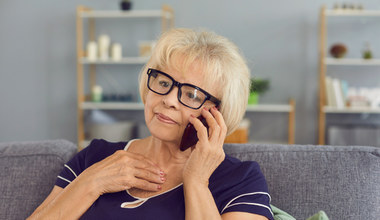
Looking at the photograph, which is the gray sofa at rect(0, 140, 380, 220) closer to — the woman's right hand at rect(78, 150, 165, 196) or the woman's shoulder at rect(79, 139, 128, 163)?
the woman's shoulder at rect(79, 139, 128, 163)

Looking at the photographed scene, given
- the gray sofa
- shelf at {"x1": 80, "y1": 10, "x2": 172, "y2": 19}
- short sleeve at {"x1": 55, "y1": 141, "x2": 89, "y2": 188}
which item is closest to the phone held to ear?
the gray sofa

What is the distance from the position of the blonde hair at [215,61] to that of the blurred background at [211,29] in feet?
9.06

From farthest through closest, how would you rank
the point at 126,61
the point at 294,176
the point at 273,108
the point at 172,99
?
the point at 126,61
the point at 273,108
the point at 294,176
the point at 172,99

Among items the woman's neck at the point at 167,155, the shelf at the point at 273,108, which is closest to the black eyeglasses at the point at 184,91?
the woman's neck at the point at 167,155

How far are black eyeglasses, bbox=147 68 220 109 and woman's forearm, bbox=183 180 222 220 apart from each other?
23 centimetres

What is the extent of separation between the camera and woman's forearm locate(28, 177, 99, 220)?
3.87 feet

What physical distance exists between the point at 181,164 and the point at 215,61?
1.06 feet

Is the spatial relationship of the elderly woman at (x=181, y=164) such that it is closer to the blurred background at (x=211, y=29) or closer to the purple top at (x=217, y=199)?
the purple top at (x=217, y=199)

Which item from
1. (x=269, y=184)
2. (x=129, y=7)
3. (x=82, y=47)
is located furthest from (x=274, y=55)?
(x=269, y=184)

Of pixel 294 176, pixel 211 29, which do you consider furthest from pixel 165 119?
pixel 211 29

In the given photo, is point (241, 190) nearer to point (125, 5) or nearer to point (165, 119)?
point (165, 119)

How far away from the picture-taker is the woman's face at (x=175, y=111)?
122 cm

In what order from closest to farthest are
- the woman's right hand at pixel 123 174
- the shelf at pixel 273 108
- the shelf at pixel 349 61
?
the woman's right hand at pixel 123 174 < the shelf at pixel 349 61 < the shelf at pixel 273 108

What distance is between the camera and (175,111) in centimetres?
122
